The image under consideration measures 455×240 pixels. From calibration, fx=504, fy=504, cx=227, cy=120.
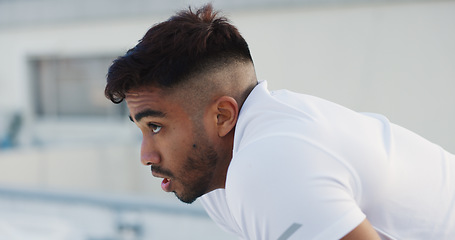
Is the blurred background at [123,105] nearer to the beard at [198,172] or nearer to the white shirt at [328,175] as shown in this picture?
the beard at [198,172]

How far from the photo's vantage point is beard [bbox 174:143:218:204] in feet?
4.13

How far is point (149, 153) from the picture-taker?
50.0 inches

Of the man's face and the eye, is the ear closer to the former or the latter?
the man's face

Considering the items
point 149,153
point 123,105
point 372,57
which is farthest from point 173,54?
point 123,105

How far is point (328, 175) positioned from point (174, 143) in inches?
17.1

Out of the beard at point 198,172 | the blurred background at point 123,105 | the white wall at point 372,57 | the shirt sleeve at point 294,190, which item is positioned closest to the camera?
the shirt sleeve at point 294,190

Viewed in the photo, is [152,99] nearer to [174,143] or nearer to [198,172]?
[174,143]

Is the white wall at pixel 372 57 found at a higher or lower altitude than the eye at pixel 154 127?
higher

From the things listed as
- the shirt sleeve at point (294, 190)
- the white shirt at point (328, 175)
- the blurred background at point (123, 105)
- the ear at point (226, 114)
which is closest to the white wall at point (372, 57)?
the blurred background at point (123, 105)

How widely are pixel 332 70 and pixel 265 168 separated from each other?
432 cm

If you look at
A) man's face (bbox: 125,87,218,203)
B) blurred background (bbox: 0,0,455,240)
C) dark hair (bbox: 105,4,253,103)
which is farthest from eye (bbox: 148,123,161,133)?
blurred background (bbox: 0,0,455,240)

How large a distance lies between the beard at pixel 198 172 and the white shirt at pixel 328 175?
12cm

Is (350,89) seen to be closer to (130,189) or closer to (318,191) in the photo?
(130,189)

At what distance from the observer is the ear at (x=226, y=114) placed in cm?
120
